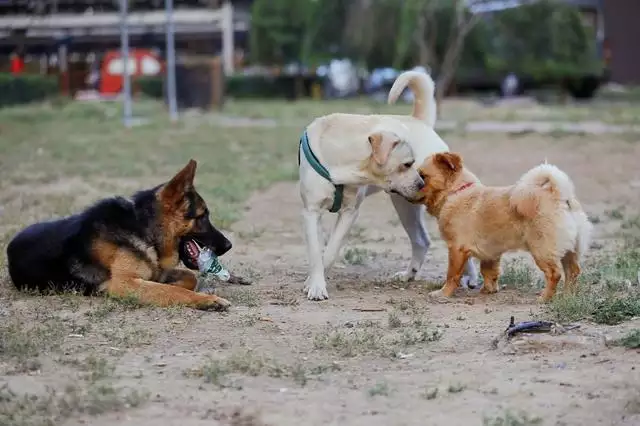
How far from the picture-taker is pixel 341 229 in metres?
8.05

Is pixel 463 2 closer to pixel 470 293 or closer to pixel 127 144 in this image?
pixel 127 144

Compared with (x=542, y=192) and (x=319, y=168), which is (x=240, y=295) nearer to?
(x=319, y=168)

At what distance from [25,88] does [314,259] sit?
29103mm

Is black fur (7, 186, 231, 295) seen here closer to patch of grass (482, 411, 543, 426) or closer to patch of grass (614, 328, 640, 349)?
patch of grass (614, 328, 640, 349)

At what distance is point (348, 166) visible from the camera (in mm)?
7852

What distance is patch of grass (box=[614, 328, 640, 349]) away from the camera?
5691mm

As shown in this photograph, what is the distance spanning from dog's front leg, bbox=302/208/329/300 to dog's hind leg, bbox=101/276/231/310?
0.74 meters

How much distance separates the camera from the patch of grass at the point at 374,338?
600 cm

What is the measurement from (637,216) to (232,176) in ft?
20.6

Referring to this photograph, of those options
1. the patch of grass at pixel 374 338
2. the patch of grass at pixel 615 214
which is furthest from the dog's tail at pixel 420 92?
the patch of grass at pixel 615 214

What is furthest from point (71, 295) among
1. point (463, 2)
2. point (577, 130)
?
point (463, 2)

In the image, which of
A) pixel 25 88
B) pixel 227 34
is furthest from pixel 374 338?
pixel 227 34

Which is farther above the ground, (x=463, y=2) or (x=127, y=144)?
(x=463, y=2)

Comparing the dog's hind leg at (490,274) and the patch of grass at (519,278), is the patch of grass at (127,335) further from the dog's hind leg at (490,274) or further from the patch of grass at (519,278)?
the patch of grass at (519,278)
